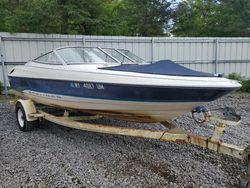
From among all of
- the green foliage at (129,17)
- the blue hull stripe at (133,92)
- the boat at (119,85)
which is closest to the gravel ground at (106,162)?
the boat at (119,85)

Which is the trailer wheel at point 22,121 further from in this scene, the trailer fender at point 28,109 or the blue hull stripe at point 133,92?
the blue hull stripe at point 133,92

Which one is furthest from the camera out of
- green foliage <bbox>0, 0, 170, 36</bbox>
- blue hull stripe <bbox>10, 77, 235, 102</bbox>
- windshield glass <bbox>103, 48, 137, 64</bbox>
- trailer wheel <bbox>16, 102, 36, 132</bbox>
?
green foliage <bbox>0, 0, 170, 36</bbox>

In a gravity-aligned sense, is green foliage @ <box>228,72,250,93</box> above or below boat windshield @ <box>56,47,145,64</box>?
below

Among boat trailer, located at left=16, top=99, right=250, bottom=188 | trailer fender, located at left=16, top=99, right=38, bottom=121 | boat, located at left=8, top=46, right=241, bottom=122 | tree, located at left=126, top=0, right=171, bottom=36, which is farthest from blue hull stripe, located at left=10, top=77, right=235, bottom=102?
tree, located at left=126, top=0, right=171, bottom=36

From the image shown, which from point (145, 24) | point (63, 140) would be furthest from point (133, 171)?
point (145, 24)

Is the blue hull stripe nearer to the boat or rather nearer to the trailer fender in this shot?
the boat

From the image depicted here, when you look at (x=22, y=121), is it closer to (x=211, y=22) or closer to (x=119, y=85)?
(x=119, y=85)

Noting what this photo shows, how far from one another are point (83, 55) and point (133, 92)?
1614mm

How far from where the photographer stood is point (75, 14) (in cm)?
1036

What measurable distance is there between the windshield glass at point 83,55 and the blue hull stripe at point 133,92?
0.49 meters

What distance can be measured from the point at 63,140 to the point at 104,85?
1.48 meters

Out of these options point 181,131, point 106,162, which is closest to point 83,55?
point 106,162

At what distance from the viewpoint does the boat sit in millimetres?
3844

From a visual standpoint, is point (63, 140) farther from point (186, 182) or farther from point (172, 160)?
point (186, 182)
